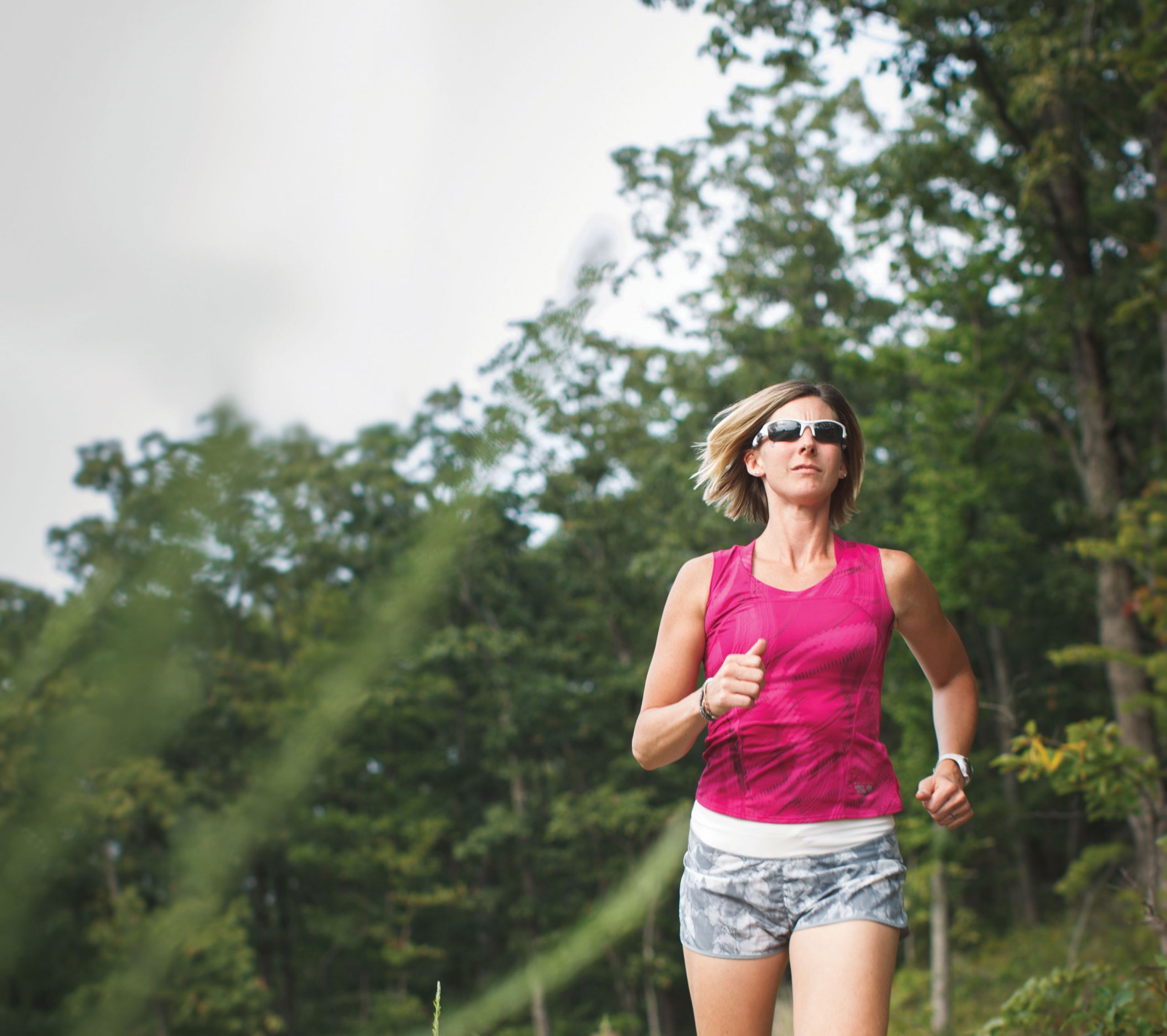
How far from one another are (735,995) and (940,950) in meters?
11.8

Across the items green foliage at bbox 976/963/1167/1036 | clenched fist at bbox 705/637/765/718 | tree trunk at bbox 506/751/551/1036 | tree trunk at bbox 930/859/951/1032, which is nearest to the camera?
clenched fist at bbox 705/637/765/718

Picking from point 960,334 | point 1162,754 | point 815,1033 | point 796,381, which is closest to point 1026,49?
point 960,334

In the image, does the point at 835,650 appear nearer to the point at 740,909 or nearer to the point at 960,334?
the point at 740,909

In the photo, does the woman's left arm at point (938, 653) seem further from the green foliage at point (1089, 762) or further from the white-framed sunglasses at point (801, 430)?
the green foliage at point (1089, 762)

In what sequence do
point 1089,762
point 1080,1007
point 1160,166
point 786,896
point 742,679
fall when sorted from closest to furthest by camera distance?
point 742,679 < point 786,896 < point 1080,1007 < point 1089,762 < point 1160,166

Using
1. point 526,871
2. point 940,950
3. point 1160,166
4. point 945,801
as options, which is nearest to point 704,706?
point 945,801

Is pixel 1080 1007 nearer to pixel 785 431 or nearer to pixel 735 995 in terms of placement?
pixel 735 995

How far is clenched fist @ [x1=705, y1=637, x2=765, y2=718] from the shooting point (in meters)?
1.51

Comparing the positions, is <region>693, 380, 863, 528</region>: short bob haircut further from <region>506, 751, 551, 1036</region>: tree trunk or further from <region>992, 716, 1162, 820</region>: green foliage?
<region>506, 751, 551, 1036</region>: tree trunk

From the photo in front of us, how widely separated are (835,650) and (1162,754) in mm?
8384

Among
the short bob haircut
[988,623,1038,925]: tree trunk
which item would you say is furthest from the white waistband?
[988,623,1038,925]: tree trunk

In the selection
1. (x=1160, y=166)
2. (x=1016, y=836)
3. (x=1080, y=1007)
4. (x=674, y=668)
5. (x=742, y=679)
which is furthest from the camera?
(x=1016, y=836)

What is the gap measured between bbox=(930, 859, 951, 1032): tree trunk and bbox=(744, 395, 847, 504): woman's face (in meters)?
11.3

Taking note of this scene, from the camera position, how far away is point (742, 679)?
1.52 metres
